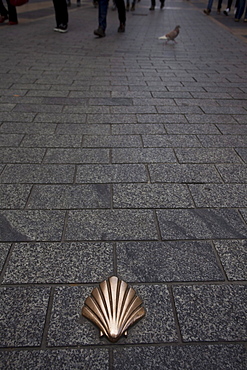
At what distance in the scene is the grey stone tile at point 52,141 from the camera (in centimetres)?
360

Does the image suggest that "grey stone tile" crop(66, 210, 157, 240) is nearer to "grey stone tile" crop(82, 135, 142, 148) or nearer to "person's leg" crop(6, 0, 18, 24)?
"grey stone tile" crop(82, 135, 142, 148)

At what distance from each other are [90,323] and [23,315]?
14.9 inches

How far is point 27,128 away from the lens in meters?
3.98

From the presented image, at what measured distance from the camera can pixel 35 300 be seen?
6.04ft

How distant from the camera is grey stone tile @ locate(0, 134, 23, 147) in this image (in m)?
3.60

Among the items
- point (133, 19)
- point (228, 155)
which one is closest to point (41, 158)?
point (228, 155)

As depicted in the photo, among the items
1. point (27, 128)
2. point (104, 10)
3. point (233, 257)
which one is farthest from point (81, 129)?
point (104, 10)

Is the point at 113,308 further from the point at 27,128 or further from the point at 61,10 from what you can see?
the point at 61,10

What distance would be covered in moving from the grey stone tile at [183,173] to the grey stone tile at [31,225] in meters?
1.04

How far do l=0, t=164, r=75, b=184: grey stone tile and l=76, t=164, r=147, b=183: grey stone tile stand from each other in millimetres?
116

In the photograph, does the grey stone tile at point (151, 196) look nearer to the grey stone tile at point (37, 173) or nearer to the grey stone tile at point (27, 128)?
the grey stone tile at point (37, 173)

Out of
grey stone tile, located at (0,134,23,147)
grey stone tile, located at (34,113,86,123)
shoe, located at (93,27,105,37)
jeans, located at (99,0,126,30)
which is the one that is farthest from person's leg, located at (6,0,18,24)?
grey stone tile, located at (0,134,23,147)

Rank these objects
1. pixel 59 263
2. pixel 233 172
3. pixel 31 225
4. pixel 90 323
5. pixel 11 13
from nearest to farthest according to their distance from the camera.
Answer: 1. pixel 90 323
2. pixel 59 263
3. pixel 31 225
4. pixel 233 172
5. pixel 11 13

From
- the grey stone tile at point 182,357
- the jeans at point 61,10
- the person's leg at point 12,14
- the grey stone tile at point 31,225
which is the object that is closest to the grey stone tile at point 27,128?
the grey stone tile at point 31,225
